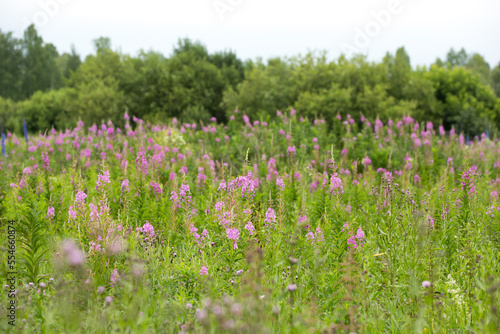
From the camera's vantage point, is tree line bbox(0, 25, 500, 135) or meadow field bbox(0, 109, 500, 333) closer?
meadow field bbox(0, 109, 500, 333)

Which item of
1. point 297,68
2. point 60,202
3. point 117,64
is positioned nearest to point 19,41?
point 117,64

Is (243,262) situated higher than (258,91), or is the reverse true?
(258,91)

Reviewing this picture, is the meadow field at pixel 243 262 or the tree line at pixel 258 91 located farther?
the tree line at pixel 258 91

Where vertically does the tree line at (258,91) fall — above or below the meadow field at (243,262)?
above

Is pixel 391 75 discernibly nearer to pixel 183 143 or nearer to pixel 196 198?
pixel 183 143

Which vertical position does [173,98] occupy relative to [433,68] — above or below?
below

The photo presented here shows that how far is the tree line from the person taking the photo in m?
22.4

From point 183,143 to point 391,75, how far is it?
17467 mm

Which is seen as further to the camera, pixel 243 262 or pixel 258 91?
pixel 258 91

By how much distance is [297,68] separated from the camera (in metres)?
24.2

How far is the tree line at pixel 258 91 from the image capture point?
73.6ft

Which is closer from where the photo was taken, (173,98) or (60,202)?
(60,202)

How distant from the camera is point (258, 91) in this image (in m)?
24.5

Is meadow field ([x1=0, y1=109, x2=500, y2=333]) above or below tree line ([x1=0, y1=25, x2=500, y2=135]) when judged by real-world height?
below
